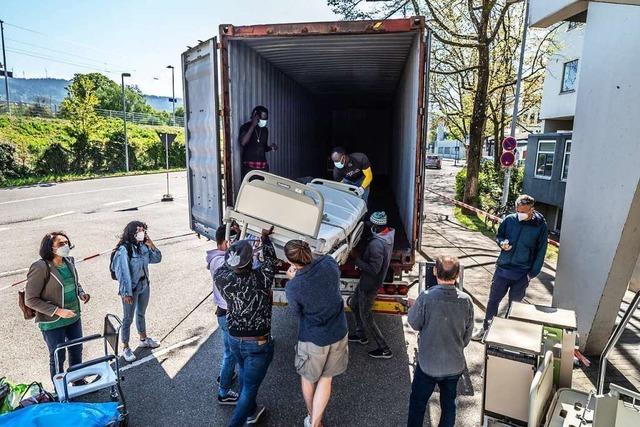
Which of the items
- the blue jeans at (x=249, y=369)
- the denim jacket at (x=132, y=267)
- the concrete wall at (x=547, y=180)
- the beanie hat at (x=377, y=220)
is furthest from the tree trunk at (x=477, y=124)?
the blue jeans at (x=249, y=369)

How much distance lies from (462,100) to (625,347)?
59.2ft

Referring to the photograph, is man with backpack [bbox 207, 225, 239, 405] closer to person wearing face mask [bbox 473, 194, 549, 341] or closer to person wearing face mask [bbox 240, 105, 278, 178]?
person wearing face mask [bbox 240, 105, 278, 178]

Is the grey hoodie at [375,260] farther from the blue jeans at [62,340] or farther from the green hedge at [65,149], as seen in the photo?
the green hedge at [65,149]

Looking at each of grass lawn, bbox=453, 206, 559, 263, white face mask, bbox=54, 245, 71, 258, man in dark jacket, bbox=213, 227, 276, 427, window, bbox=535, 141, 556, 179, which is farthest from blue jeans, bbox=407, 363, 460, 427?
window, bbox=535, 141, 556, 179

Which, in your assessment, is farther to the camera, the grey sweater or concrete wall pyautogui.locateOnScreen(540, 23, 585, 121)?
concrete wall pyautogui.locateOnScreen(540, 23, 585, 121)

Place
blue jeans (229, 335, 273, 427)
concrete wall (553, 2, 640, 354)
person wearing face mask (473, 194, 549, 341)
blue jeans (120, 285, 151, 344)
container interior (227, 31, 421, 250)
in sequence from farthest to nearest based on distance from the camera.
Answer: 1. container interior (227, 31, 421, 250)
2. person wearing face mask (473, 194, 549, 341)
3. blue jeans (120, 285, 151, 344)
4. concrete wall (553, 2, 640, 354)
5. blue jeans (229, 335, 273, 427)

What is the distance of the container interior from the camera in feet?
19.0

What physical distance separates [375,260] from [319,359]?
4.58ft

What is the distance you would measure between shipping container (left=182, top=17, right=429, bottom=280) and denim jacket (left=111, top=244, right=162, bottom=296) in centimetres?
126

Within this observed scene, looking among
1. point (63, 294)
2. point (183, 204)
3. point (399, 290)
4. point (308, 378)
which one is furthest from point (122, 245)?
point (183, 204)

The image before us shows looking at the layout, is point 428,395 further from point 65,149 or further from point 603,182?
point 65,149

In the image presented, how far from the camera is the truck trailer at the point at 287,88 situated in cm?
489

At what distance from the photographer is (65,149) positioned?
82.9ft

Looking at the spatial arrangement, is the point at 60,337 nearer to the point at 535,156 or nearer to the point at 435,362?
the point at 435,362
